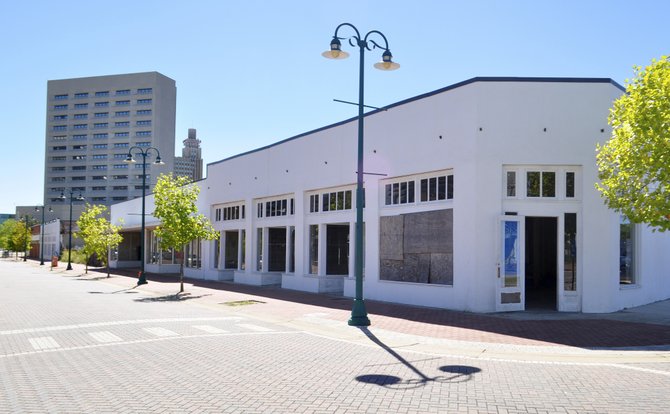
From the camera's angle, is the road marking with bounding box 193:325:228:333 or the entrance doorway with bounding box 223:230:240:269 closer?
the road marking with bounding box 193:325:228:333

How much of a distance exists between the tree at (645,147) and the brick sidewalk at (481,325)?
104 inches

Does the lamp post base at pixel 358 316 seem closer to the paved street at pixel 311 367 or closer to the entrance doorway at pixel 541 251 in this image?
the paved street at pixel 311 367

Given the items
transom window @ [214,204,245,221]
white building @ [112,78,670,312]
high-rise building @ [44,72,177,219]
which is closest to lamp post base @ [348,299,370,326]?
white building @ [112,78,670,312]

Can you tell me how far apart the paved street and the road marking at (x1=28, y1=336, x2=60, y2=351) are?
0.02m

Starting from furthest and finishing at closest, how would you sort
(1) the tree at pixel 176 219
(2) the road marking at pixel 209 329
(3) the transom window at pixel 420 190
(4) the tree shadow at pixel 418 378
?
(1) the tree at pixel 176 219 → (3) the transom window at pixel 420 190 → (2) the road marking at pixel 209 329 → (4) the tree shadow at pixel 418 378

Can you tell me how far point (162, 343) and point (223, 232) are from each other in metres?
22.9

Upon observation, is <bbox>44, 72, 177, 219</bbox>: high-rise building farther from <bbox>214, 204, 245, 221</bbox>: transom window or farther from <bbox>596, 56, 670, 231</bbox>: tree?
<bbox>596, 56, 670, 231</bbox>: tree

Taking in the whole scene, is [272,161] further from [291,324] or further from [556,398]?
[556,398]

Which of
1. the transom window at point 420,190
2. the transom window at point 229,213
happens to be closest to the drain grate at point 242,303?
the transom window at point 420,190

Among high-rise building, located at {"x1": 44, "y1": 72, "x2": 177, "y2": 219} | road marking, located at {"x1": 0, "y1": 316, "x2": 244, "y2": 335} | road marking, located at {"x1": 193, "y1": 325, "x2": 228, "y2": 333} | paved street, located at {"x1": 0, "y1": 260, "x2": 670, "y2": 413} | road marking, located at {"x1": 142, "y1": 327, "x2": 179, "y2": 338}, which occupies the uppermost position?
high-rise building, located at {"x1": 44, "y1": 72, "x2": 177, "y2": 219}

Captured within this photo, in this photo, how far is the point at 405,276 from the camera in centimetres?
2078

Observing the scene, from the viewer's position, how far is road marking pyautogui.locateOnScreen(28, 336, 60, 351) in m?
12.0

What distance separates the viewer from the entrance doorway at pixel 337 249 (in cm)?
2684

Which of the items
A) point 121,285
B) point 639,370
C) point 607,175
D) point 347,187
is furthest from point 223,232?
point 639,370
